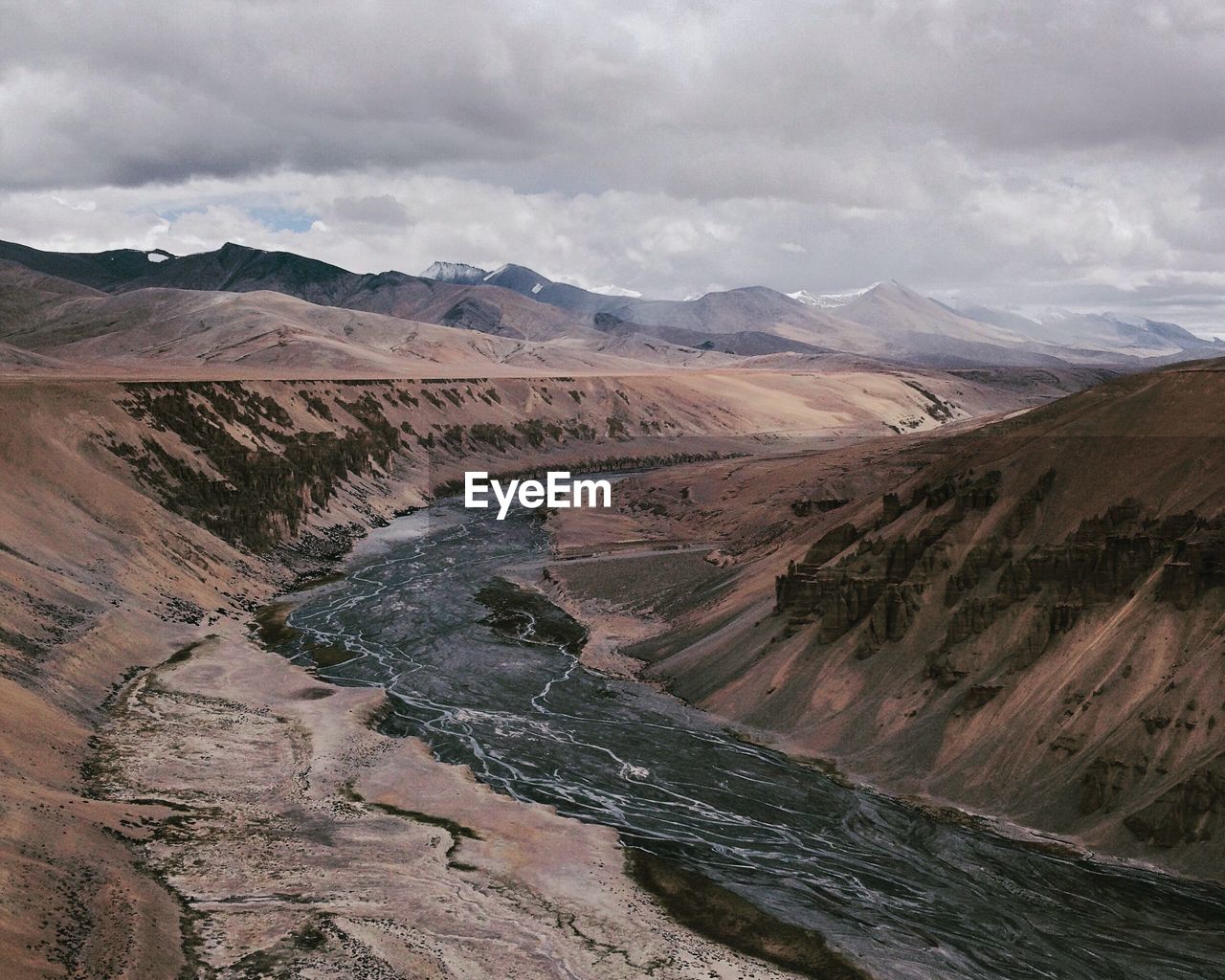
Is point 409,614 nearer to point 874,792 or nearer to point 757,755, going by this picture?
point 757,755

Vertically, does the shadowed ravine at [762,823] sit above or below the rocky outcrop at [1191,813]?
below

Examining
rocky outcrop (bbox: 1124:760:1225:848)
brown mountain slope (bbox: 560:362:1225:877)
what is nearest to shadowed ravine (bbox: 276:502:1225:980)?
rocky outcrop (bbox: 1124:760:1225:848)

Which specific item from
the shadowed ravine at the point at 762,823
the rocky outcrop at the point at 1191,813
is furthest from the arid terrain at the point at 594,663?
the shadowed ravine at the point at 762,823

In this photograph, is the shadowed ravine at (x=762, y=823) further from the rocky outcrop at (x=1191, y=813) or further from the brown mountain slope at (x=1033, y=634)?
the brown mountain slope at (x=1033, y=634)

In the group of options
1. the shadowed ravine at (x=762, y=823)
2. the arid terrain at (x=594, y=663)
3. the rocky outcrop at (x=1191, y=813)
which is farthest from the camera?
the rocky outcrop at (x=1191, y=813)

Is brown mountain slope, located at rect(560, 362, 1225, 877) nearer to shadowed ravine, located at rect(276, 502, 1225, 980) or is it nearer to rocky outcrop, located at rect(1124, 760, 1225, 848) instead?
rocky outcrop, located at rect(1124, 760, 1225, 848)

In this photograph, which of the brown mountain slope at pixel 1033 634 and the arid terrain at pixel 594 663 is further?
the brown mountain slope at pixel 1033 634

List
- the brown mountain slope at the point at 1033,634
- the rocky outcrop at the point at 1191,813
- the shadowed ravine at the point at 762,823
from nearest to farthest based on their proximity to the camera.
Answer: the shadowed ravine at the point at 762,823 → the rocky outcrop at the point at 1191,813 → the brown mountain slope at the point at 1033,634
